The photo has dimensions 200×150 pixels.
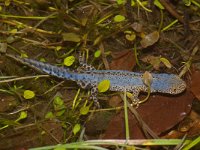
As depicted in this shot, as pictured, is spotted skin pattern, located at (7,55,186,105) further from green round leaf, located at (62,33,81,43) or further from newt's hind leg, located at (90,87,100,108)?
green round leaf, located at (62,33,81,43)

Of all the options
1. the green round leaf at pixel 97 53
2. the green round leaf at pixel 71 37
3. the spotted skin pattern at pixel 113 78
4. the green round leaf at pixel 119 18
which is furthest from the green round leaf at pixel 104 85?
the green round leaf at pixel 119 18

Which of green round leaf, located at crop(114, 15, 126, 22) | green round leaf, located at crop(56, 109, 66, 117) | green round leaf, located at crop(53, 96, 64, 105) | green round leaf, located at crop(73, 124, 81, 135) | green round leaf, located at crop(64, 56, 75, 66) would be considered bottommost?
green round leaf, located at crop(73, 124, 81, 135)

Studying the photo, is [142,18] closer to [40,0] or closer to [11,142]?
[40,0]

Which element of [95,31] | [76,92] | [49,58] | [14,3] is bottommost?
[76,92]

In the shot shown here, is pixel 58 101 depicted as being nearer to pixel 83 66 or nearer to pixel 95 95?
pixel 95 95

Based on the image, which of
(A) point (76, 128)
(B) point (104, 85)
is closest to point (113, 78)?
(B) point (104, 85)

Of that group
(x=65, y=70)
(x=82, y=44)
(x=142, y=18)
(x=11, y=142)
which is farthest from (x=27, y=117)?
(x=142, y=18)

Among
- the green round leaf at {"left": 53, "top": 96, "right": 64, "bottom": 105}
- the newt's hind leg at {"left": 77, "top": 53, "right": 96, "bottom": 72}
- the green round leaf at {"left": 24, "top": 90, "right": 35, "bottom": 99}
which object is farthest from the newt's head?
the green round leaf at {"left": 24, "top": 90, "right": 35, "bottom": 99}

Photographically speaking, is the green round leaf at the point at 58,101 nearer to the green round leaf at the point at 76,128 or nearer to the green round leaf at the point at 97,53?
the green round leaf at the point at 76,128
